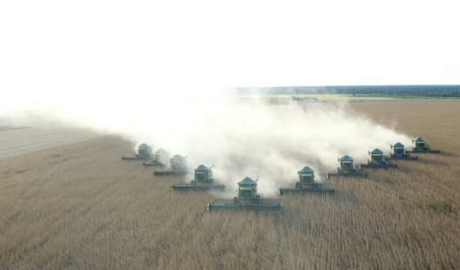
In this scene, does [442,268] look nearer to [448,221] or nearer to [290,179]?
[448,221]

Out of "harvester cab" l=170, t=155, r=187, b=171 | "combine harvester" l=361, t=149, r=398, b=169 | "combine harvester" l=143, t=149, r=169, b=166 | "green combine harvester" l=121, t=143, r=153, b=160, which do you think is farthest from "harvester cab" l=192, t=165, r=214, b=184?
"combine harvester" l=361, t=149, r=398, b=169

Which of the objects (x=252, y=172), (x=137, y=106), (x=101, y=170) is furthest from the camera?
(x=137, y=106)

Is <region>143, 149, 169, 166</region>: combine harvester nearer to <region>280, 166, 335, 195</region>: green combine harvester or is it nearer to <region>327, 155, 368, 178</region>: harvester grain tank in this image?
<region>280, 166, 335, 195</region>: green combine harvester

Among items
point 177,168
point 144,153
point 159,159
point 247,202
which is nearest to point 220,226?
point 247,202

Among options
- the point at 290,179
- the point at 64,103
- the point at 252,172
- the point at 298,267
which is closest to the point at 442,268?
the point at 298,267

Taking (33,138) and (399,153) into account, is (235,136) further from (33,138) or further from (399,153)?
(33,138)

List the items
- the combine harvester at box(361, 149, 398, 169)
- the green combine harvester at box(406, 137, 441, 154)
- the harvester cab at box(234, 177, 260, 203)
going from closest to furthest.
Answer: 1. the harvester cab at box(234, 177, 260, 203)
2. the combine harvester at box(361, 149, 398, 169)
3. the green combine harvester at box(406, 137, 441, 154)

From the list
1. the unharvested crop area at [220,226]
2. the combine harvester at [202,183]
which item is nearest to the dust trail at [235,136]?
the combine harvester at [202,183]
